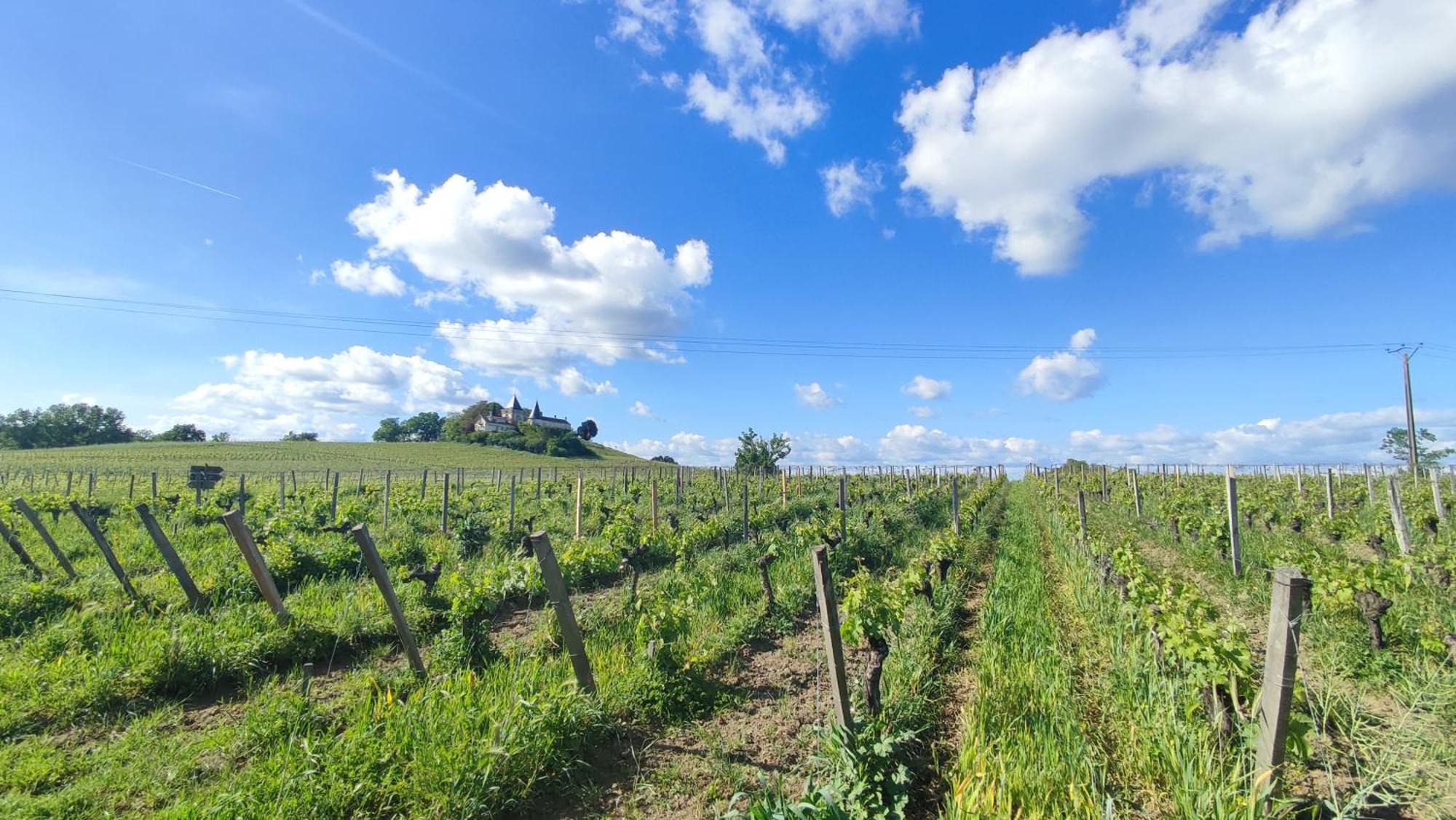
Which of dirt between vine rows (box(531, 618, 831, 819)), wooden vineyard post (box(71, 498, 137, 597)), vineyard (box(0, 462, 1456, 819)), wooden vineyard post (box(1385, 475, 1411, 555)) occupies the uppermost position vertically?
wooden vineyard post (box(1385, 475, 1411, 555))

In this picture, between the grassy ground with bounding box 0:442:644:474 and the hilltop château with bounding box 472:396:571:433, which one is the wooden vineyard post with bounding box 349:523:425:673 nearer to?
the grassy ground with bounding box 0:442:644:474

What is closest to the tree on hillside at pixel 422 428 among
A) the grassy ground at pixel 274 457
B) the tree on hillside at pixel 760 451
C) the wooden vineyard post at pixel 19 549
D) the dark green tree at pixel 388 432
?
the dark green tree at pixel 388 432

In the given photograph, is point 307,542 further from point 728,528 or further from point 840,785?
point 840,785

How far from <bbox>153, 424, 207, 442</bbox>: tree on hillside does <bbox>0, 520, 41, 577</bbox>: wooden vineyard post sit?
100077 millimetres

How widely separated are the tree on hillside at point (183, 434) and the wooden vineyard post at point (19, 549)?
3940 inches

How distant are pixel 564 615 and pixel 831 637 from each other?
2.12 m

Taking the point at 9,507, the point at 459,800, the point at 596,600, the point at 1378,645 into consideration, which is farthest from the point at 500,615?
the point at 9,507

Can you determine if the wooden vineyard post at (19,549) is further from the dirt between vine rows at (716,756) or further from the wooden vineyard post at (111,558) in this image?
the dirt between vine rows at (716,756)

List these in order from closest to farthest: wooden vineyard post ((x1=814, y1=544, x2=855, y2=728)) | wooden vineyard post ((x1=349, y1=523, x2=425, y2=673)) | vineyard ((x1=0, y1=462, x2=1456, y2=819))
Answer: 1. vineyard ((x1=0, y1=462, x2=1456, y2=819))
2. wooden vineyard post ((x1=814, y1=544, x2=855, y2=728))
3. wooden vineyard post ((x1=349, y1=523, x2=425, y2=673))

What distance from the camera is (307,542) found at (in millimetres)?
10078

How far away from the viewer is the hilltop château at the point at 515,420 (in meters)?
105

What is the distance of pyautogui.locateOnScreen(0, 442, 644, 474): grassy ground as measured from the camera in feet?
150

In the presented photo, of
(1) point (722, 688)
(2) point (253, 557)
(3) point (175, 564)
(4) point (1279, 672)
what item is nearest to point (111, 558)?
(3) point (175, 564)

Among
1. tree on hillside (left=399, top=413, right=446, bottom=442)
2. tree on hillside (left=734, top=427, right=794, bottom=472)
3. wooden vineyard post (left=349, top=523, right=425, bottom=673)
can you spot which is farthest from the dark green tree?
wooden vineyard post (left=349, top=523, right=425, bottom=673)
